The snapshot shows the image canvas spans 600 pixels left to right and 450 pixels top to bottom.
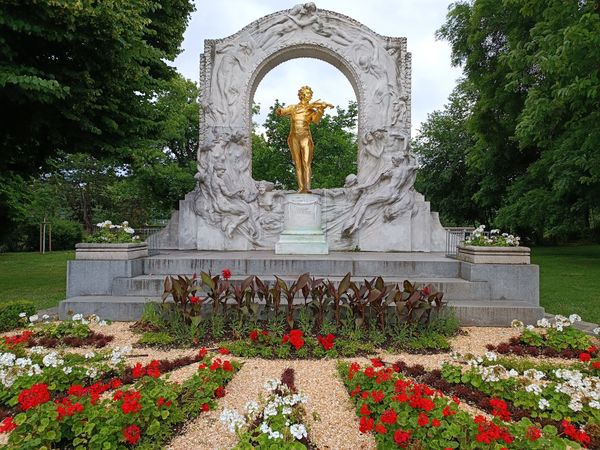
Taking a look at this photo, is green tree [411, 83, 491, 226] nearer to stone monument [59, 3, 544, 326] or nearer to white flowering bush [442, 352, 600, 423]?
stone monument [59, 3, 544, 326]

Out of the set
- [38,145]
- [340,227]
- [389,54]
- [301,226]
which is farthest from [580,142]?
→ [38,145]

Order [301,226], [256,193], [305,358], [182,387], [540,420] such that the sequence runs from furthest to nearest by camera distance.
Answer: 1. [256,193]
2. [301,226]
3. [305,358]
4. [182,387]
5. [540,420]

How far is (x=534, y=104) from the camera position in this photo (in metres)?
11.4

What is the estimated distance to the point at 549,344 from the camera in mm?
4863

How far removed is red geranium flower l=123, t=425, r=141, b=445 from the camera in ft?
8.32

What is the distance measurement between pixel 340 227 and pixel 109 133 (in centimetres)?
611

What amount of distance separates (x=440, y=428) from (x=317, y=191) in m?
8.92

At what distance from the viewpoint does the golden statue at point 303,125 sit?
34.4 ft

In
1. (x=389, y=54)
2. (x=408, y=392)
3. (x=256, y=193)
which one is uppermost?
(x=389, y=54)

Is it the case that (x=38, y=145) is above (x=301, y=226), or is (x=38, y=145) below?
above

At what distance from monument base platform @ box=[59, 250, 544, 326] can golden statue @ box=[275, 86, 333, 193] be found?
143 inches

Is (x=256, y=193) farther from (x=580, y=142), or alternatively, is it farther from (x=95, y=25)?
(x=580, y=142)

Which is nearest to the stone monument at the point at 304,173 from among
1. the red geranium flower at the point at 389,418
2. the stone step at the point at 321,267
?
the stone step at the point at 321,267

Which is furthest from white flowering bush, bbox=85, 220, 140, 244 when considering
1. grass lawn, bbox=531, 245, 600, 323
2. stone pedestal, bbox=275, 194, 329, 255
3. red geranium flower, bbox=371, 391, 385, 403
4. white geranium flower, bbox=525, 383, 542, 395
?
grass lawn, bbox=531, 245, 600, 323
